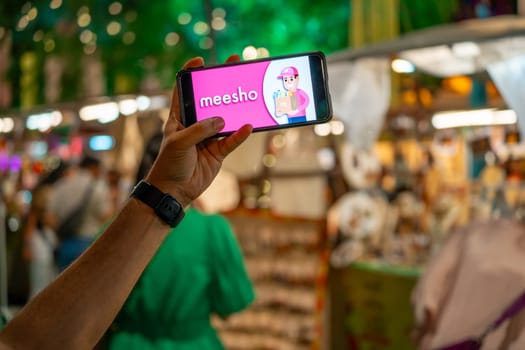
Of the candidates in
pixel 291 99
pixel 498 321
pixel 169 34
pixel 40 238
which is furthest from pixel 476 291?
pixel 40 238

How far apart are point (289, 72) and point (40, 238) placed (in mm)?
6556

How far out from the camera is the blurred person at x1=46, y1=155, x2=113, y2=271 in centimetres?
723

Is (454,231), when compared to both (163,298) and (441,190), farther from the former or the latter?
(441,190)

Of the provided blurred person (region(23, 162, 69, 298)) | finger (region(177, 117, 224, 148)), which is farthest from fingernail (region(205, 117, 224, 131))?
blurred person (region(23, 162, 69, 298))

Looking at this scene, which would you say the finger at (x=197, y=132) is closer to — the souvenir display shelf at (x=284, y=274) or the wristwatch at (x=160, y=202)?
the wristwatch at (x=160, y=202)

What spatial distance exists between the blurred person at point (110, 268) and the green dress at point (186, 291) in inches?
81.7

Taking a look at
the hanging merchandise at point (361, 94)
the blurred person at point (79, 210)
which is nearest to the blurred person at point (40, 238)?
the blurred person at point (79, 210)

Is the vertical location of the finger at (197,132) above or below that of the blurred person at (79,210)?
above

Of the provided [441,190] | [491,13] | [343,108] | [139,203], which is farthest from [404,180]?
[139,203]

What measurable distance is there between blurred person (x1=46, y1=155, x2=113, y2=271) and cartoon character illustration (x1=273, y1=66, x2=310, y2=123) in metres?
5.84

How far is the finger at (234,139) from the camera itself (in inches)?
57.2

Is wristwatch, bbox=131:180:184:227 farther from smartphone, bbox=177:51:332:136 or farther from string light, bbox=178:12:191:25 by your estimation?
string light, bbox=178:12:191:25

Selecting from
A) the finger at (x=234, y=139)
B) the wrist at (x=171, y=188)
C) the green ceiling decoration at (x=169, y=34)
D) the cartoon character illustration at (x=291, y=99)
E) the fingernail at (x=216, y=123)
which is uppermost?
the green ceiling decoration at (x=169, y=34)

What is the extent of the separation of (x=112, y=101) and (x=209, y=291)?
2041 mm
